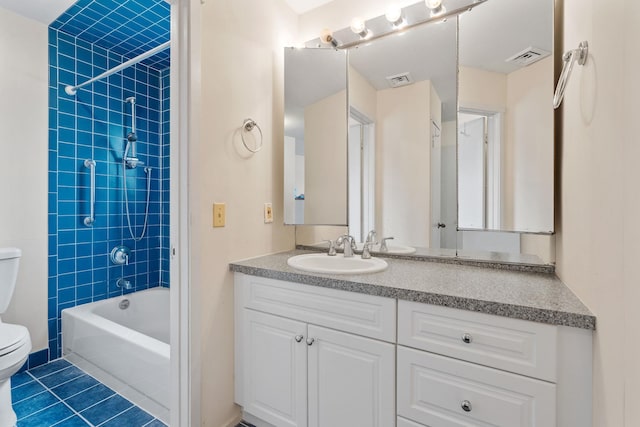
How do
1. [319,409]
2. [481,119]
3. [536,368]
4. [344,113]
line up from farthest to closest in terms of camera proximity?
1. [344,113]
2. [481,119]
3. [319,409]
4. [536,368]

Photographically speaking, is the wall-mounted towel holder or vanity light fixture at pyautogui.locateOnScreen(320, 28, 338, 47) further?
vanity light fixture at pyautogui.locateOnScreen(320, 28, 338, 47)

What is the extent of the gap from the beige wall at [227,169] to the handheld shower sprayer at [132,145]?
1422 millimetres

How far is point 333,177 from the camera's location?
1953 mm

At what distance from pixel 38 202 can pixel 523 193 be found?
2937mm

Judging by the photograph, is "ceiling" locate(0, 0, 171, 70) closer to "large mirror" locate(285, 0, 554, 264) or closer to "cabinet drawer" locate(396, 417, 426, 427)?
"large mirror" locate(285, 0, 554, 264)

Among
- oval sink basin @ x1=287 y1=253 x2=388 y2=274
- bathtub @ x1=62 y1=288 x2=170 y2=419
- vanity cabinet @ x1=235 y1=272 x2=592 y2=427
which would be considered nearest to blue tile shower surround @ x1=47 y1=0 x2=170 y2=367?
bathtub @ x1=62 y1=288 x2=170 y2=419

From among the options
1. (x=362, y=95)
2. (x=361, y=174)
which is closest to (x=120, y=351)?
(x=361, y=174)

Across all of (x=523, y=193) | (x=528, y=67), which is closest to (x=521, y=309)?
(x=523, y=193)

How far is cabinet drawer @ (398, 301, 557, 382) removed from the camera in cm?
93

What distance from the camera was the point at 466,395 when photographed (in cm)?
104

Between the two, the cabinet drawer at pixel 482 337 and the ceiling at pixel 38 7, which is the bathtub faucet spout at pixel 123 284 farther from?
the cabinet drawer at pixel 482 337

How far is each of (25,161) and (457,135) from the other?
2719 mm

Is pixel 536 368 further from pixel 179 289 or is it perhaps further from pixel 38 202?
pixel 38 202

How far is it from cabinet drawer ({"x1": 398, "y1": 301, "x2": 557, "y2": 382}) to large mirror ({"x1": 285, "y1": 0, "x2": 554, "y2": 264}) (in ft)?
1.85
